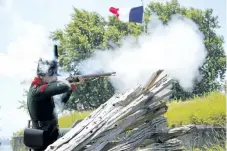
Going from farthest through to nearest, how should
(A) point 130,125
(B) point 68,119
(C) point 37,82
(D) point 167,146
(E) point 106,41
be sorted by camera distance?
(E) point 106,41 < (B) point 68,119 < (D) point 167,146 < (C) point 37,82 < (A) point 130,125

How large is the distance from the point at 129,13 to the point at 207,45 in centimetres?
1480

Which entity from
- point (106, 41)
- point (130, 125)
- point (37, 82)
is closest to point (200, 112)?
point (130, 125)

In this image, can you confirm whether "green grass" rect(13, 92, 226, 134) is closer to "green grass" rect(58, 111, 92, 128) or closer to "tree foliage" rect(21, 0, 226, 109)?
"green grass" rect(58, 111, 92, 128)

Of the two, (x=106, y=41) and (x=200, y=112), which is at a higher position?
(x=106, y=41)

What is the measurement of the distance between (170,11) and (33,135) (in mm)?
22029

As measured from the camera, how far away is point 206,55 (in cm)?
2602

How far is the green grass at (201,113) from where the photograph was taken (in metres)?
13.2

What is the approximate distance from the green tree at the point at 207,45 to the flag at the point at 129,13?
1337 centimetres

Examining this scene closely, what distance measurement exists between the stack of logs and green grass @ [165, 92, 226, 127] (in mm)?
7323

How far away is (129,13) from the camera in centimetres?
1170

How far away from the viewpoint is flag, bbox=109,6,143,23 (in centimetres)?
1158

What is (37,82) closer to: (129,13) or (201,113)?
(129,13)

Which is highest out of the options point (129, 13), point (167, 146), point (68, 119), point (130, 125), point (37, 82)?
point (129, 13)

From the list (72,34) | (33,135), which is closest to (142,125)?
(33,135)
